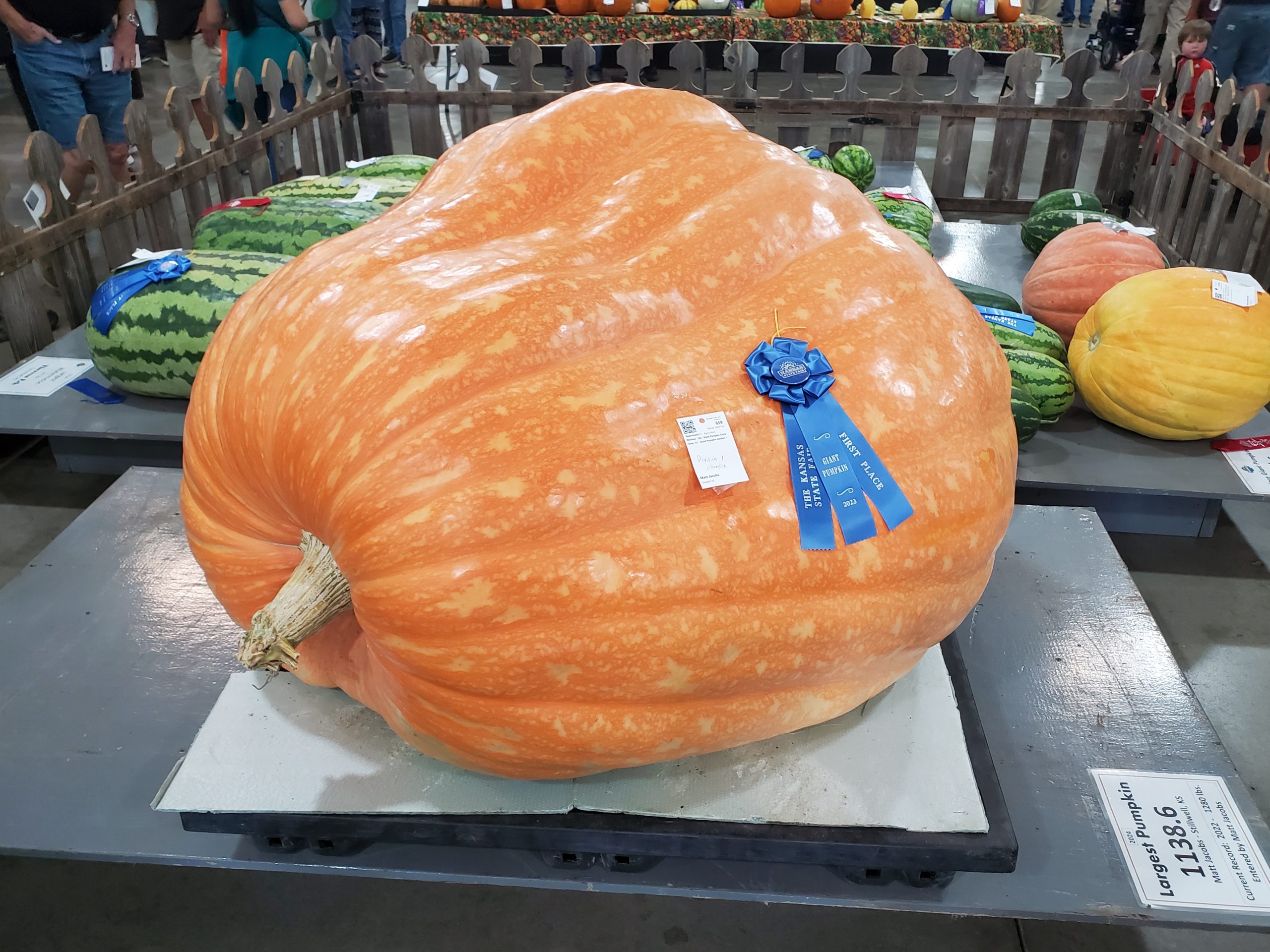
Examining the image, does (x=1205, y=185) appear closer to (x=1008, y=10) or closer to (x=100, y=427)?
(x=1008, y=10)

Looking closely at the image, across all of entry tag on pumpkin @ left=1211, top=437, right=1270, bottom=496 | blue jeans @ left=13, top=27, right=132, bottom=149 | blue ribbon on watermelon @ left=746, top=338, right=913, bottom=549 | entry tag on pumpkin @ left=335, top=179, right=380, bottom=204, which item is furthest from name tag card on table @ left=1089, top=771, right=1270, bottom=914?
blue jeans @ left=13, top=27, right=132, bottom=149

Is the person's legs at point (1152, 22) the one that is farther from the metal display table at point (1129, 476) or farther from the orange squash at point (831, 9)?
the metal display table at point (1129, 476)

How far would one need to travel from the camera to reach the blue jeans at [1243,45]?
19.6 ft

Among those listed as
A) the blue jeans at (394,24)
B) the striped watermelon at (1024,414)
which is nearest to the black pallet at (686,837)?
the striped watermelon at (1024,414)

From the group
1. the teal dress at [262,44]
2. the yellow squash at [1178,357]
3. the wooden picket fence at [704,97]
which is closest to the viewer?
the yellow squash at [1178,357]

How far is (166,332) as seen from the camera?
3074mm

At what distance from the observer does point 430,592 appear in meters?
1.24

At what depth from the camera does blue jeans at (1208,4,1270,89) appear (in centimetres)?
597

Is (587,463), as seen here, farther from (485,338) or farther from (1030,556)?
(1030,556)

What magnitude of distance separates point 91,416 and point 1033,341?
3.26 metres

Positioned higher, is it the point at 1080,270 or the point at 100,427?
the point at 1080,270

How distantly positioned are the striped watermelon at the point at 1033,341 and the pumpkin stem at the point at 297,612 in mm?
2482

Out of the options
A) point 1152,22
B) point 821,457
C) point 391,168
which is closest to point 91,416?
point 391,168

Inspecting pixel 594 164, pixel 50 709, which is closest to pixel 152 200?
pixel 50 709
